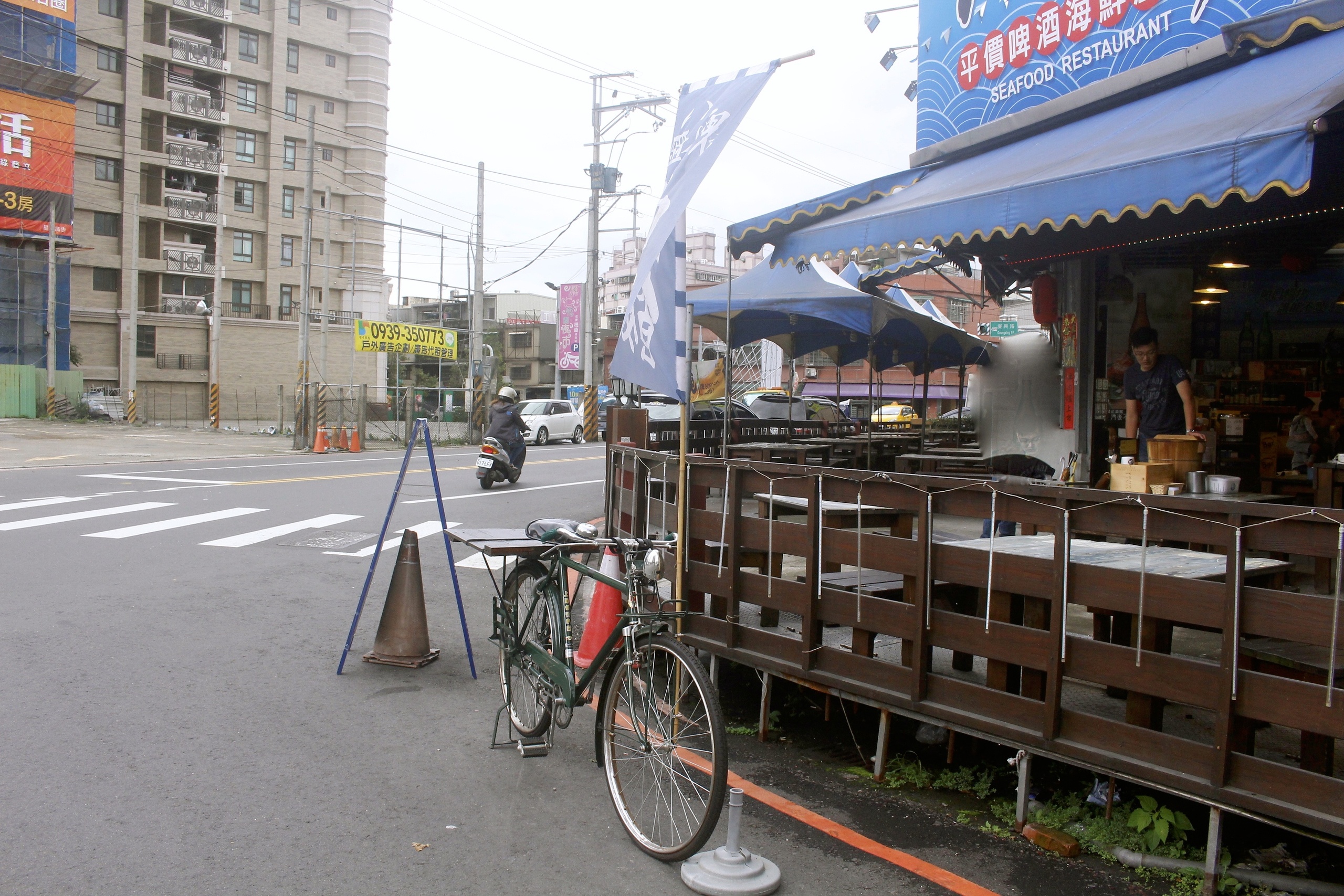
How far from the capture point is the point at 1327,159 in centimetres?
600

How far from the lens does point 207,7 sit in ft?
169

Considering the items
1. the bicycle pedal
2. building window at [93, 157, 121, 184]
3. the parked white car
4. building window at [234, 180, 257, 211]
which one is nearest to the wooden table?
→ the bicycle pedal

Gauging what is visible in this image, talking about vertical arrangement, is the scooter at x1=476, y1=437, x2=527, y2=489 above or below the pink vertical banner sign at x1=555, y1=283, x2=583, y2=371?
below

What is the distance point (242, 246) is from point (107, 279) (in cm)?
736

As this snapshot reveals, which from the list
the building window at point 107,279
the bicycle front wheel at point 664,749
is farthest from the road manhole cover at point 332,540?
the building window at point 107,279

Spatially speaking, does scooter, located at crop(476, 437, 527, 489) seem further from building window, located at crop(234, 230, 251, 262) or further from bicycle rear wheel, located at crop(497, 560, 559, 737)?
building window, located at crop(234, 230, 251, 262)

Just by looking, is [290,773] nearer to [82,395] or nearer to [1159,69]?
[1159,69]

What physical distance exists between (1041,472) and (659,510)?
5.16m

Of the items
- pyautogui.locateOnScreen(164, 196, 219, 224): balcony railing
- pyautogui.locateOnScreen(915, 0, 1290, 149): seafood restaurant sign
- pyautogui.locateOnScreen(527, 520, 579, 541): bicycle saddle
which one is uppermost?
pyautogui.locateOnScreen(164, 196, 219, 224): balcony railing

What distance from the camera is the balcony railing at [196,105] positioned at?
50.9m

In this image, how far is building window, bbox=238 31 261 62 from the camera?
5369cm

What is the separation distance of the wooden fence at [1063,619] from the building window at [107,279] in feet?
176

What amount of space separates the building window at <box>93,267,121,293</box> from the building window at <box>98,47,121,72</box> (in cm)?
1037

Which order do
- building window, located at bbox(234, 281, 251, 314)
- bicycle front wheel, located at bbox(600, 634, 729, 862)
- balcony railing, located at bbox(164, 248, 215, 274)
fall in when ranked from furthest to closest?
building window, located at bbox(234, 281, 251, 314)
balcony railing, located at bbox(164, 248, 215, 274)
bicycle front wheel, located at bbox(600, 634, 729, 862)
